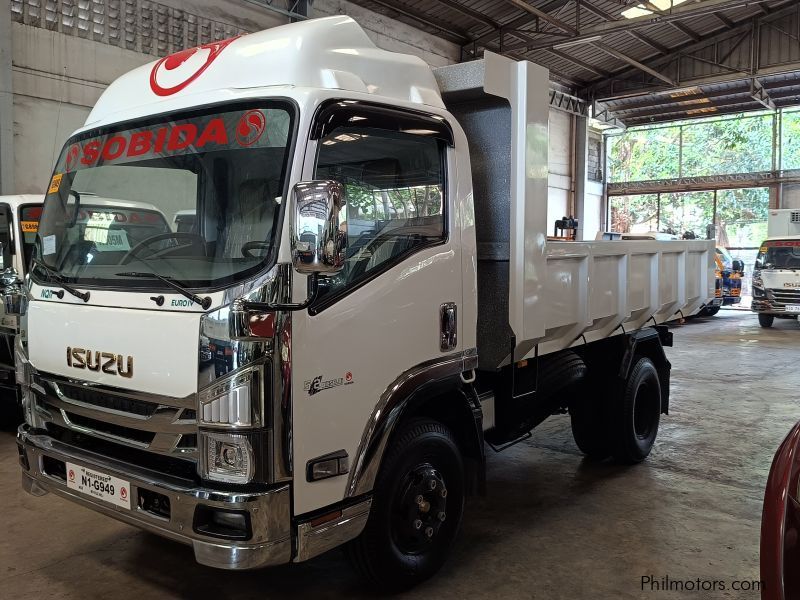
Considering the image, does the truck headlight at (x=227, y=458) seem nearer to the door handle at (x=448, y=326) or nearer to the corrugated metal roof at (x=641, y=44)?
the door handle at (x=448, y=326)

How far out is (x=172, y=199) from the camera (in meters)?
2.84

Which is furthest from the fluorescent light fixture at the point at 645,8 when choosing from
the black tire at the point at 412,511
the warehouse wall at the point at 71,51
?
the black tire at the point at 412,511

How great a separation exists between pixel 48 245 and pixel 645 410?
4250 mm

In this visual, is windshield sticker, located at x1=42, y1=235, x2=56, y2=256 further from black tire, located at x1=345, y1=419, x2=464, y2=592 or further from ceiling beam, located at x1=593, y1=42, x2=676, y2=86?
ceiling beam, located at x1=593, y1=42, x2=676, y2=86

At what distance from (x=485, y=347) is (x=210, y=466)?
5.42 ft

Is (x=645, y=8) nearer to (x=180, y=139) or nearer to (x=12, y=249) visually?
(x=12, y=249)

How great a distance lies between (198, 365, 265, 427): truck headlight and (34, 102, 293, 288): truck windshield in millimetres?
345

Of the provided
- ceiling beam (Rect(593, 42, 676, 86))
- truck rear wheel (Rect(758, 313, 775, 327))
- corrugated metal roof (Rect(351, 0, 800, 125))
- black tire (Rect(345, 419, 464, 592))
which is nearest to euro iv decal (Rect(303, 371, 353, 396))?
black tire (Rect(345, 419, 464, 592))

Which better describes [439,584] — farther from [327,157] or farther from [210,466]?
[327,157]

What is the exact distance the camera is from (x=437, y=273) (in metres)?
3.10

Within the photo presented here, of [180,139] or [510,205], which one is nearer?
[180,139]

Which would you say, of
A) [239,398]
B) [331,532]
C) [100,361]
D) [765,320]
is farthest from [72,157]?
[765,320]

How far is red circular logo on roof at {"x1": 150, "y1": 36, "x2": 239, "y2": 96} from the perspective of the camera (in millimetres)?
2955

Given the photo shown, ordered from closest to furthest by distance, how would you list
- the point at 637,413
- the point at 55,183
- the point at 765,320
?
the point at 55,183
the point at 637,413
the point at 765,320
